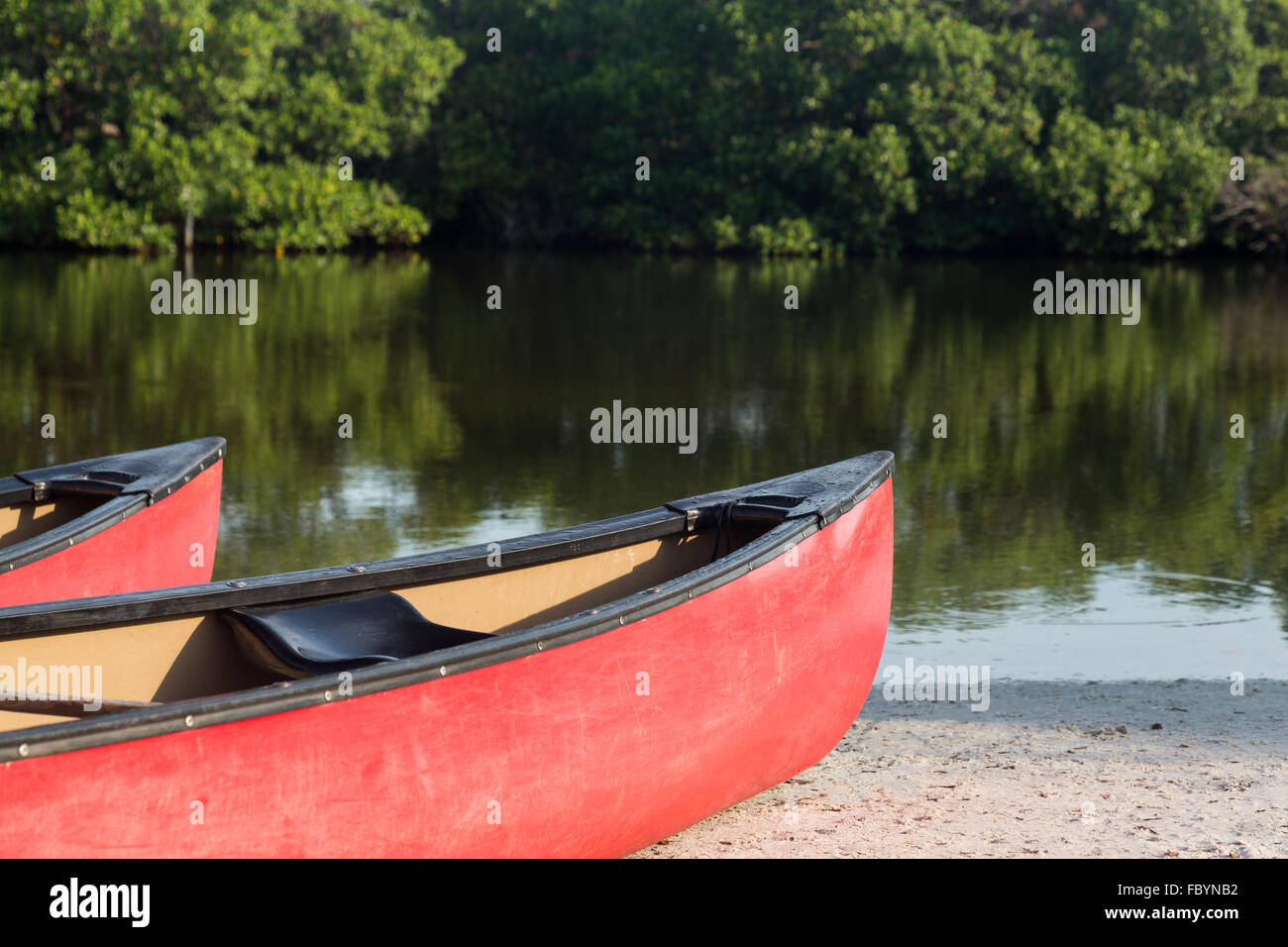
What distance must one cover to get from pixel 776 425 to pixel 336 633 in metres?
9.69

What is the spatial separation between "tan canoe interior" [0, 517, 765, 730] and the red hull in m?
0.99

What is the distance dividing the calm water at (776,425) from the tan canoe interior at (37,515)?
6.32 ft

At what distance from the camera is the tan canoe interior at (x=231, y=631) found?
4.59m

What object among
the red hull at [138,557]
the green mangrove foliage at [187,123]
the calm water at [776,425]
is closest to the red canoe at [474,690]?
the red hull at [138,557]

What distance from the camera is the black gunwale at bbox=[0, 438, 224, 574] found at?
5.82 m

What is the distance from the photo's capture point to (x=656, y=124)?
143ft

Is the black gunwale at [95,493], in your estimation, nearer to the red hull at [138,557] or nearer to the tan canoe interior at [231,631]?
the red hull at [138,557]

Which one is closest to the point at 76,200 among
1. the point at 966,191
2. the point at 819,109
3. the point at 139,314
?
the point at 139,314

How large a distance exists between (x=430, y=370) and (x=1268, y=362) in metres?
10.7
